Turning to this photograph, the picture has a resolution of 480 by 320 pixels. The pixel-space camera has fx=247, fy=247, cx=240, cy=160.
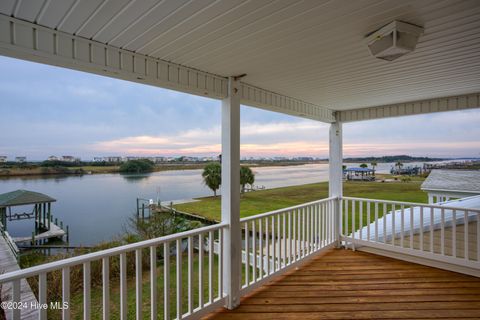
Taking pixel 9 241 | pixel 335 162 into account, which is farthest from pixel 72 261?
pixel 335 162

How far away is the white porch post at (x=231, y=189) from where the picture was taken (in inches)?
108

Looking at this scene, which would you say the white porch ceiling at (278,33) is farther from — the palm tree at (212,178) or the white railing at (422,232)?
the white railing at (422,232)

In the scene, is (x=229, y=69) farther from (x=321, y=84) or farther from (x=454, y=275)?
(x=454, y=275)

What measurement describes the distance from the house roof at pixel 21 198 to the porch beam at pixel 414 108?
483 cm

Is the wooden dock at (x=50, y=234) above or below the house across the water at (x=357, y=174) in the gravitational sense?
below

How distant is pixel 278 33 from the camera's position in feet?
5.99

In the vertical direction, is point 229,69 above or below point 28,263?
above

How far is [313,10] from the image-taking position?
154 cm

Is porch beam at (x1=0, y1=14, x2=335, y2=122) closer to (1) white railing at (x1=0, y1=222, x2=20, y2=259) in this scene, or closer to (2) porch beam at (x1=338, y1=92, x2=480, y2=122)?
(1) white railing at (x1=0, y1=222, x2=20, y2=259)

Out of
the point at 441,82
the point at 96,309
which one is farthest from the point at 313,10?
the point at 96,309

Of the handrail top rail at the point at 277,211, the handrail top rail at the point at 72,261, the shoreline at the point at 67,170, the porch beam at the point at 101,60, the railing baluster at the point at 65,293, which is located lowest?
the railing baluster at the point at 65,293

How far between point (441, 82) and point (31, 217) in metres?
5.14

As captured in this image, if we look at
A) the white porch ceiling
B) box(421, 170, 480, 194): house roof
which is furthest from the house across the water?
the white porch ceiling

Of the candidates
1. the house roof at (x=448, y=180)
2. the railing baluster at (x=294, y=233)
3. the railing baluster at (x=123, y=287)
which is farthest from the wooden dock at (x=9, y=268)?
the house roof at (x=448, y=180)
